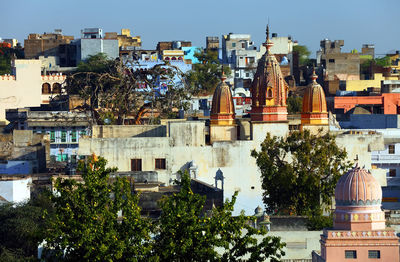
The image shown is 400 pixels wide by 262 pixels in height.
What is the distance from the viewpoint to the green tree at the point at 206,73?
86.9 metres

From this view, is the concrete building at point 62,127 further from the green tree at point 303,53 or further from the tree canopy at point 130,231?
the green tree at point 303,53

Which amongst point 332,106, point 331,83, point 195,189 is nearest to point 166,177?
point 195,189

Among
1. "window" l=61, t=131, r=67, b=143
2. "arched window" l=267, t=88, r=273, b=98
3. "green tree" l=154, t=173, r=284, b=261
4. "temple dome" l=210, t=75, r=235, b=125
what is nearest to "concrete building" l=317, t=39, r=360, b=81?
"window" l=61, t=131, r=67, b=143

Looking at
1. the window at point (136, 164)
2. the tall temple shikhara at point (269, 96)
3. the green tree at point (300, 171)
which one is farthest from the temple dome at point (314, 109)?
the window at point (136, 164)

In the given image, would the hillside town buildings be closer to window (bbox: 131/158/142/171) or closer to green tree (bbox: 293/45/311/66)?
window (bbox: 131/158/142/171)

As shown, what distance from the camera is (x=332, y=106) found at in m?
82.2

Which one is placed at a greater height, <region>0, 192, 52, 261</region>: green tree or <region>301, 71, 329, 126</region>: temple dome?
<region>301, 71, 329, 126</region>: temple dome

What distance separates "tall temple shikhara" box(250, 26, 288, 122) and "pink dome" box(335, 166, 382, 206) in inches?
821

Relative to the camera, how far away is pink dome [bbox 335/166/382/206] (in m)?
32.4

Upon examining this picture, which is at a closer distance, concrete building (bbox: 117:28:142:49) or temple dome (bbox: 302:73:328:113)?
temple dome (bbox: 302:73:328:113)

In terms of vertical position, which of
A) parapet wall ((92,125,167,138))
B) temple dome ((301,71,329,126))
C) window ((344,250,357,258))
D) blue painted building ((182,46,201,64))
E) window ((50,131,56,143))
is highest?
blue painted building ((182,46,201,64))

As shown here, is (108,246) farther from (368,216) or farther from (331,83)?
(331,83)

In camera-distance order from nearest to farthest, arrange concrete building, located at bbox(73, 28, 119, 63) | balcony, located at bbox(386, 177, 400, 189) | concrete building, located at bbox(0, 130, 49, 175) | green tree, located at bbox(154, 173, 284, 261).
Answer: green tree, located at bbox(154, 173, 284, 261)
concrete building, located at bbox(0, 130, 49, 175)
balcony, located at bbox(386, 177, 400, 189)
concrete building, located at bbox(73, 28, 119, 63)

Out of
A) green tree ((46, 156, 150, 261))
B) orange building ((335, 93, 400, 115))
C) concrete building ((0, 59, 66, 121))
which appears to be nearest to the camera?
green tree ((46, 156, 150, 261))
